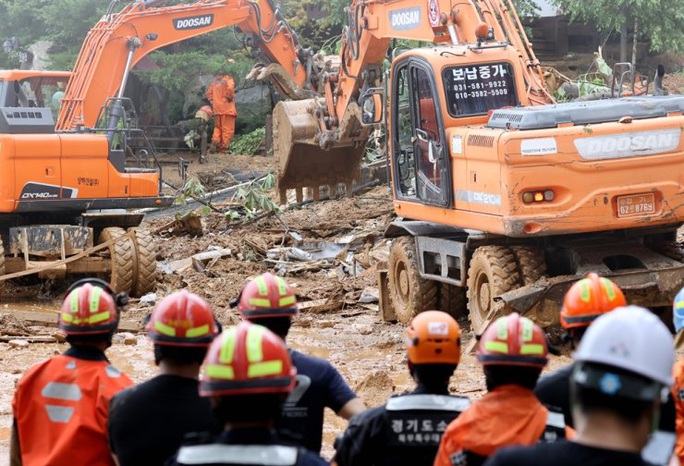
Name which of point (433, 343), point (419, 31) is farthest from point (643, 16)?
point (433, 343)

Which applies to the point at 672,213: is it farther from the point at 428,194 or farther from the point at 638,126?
the point at 428,194

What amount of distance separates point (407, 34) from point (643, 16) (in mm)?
14636

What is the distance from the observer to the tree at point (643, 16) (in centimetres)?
2806

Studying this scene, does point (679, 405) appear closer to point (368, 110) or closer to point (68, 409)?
point (68, 409)

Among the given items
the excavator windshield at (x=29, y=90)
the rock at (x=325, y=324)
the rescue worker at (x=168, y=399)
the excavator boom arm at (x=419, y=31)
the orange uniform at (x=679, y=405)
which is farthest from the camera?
the excavator windshield at (x=29, y=90)

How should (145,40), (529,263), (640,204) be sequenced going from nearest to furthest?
(640,204)
(529,263)
(145,40)

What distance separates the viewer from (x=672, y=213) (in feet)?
37.6

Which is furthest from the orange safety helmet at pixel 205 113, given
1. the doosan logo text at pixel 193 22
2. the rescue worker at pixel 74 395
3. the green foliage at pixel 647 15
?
the rescue worker at pixel 74 395

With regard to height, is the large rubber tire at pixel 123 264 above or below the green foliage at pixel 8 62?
below

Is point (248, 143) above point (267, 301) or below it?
below

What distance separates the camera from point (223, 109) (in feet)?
101

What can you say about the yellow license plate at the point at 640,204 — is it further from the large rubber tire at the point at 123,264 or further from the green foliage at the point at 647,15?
the green foliage at the point at 647,15

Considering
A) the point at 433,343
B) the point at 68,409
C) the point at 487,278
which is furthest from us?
the point at 487,278

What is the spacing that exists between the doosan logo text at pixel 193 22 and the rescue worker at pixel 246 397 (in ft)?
56.5
